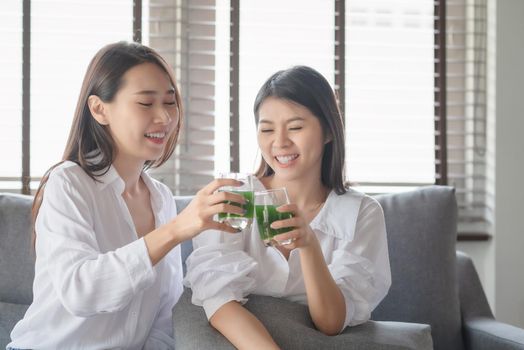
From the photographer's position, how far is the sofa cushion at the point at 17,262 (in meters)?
2.41

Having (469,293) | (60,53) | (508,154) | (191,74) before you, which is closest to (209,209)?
(469,293)

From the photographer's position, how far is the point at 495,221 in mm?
3576

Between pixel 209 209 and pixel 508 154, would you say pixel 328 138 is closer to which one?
pixel 209 209

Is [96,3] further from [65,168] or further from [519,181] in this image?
[519,181]

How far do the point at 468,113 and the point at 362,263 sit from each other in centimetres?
199

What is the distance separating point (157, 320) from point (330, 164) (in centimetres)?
72

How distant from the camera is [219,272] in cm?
186

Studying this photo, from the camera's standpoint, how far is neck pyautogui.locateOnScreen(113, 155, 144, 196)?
2041 millimetres

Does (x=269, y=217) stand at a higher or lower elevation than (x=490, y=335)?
higher

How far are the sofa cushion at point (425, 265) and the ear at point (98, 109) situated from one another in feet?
3.66

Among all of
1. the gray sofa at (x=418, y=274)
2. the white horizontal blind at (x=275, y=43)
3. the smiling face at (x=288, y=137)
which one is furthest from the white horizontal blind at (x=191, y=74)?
the smiling face at (x=288, y=137)

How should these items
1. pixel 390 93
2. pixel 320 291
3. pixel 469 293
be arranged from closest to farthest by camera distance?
pixel 320 291 → pixel 469 293 → pixel 390 93

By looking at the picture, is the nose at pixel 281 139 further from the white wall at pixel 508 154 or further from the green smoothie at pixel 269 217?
the white wall at pixel 508 154

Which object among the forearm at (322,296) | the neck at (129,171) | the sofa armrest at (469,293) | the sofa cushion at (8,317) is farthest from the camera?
the sofa armrest at (469,293)
